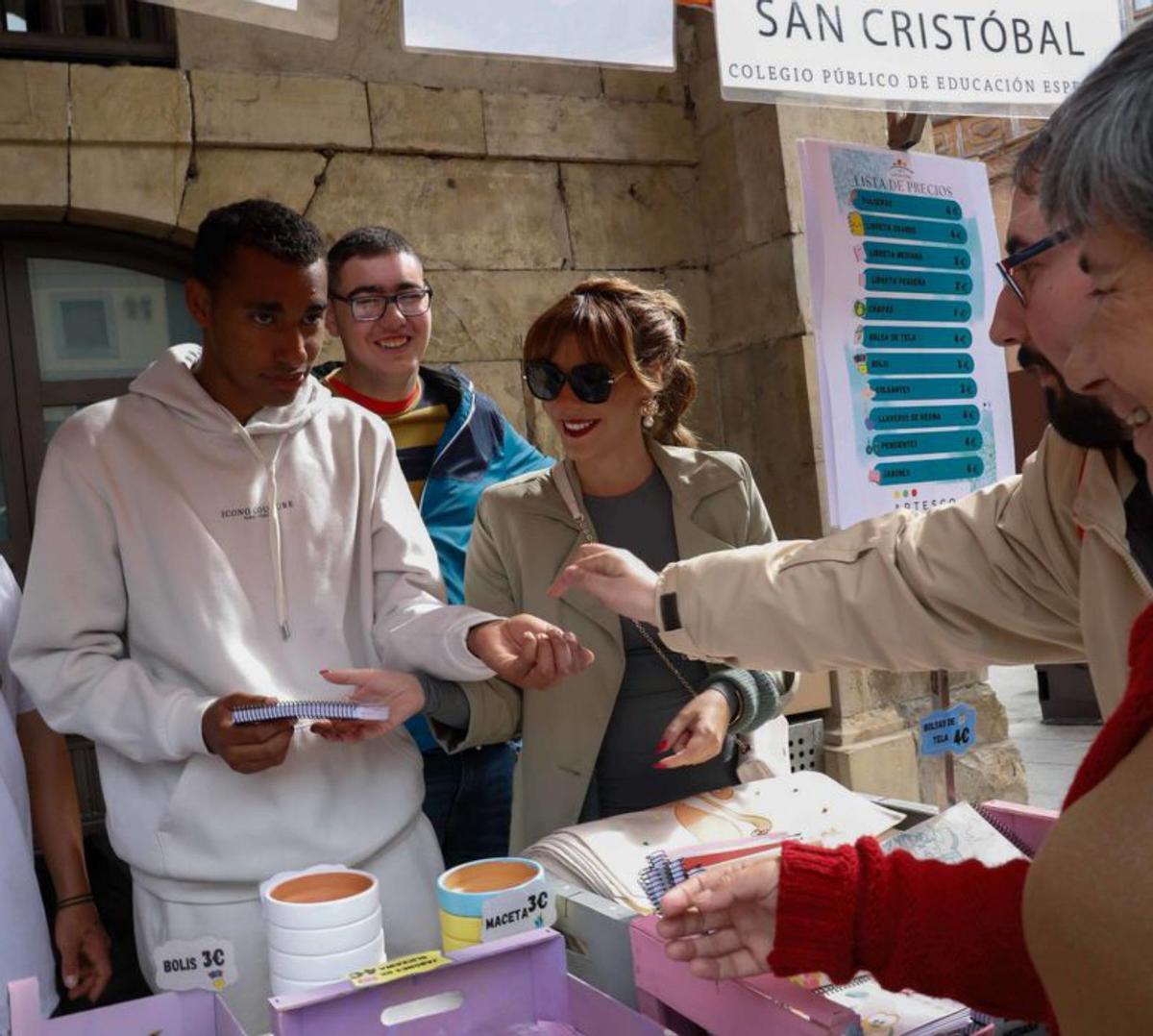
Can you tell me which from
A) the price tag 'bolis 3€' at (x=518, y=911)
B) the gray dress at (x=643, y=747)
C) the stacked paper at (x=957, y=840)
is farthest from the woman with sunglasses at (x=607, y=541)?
the price tag 'bolis 3€' at (x=518, y=911)

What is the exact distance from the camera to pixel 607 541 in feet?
7.59

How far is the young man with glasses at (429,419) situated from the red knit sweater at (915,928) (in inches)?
58.3

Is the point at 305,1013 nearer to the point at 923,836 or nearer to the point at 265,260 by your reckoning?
the point at 923,836

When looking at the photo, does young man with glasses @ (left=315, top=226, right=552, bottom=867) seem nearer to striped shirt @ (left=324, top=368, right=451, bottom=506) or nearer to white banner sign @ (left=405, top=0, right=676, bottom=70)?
striped shirt @ (left=324, top=368, right=451, bottom=506)

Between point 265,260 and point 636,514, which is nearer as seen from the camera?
point 265,260

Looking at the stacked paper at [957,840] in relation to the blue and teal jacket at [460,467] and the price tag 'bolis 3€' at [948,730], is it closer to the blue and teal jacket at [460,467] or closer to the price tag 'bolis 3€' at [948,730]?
the price tag 'bolis 3€' at [948,730]

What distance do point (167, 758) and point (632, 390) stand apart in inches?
44.7

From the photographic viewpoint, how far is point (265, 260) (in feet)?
6.39

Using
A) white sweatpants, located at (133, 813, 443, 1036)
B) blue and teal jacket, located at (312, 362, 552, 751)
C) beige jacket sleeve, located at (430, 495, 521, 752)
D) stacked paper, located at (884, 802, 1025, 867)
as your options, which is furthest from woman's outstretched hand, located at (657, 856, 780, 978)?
blue and teal jacket, located at (312, 362, 552, 751)

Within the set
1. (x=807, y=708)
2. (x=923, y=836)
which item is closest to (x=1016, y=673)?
(x=807, y=708)

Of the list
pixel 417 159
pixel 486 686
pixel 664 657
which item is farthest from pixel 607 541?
pixel 417 159

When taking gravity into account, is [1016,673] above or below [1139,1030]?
below

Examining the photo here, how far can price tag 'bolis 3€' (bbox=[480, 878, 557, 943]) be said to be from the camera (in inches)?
49.9

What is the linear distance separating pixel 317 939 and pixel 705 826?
Answer: 24.1 inches
